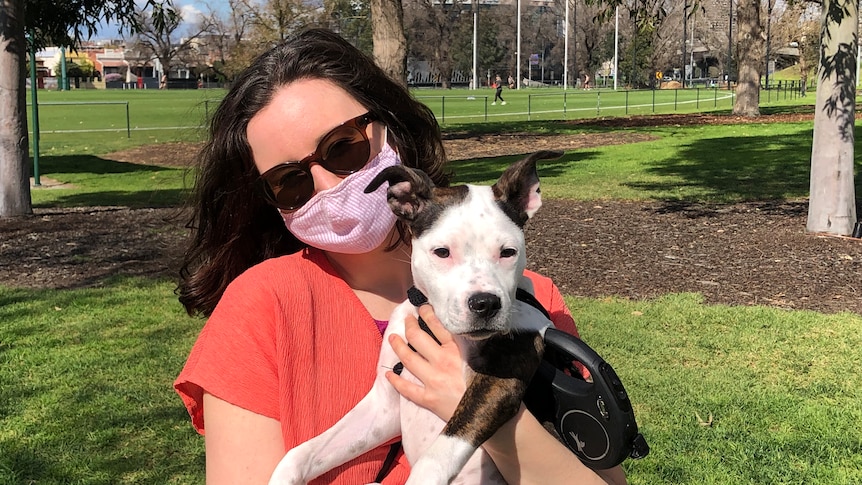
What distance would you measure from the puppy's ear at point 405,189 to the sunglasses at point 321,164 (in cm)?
15

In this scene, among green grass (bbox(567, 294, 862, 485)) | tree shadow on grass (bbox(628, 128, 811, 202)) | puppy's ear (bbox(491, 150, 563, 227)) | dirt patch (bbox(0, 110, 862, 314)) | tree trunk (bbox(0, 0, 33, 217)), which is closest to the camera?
puppy's ear (bbox(491, 150, 563, 227))

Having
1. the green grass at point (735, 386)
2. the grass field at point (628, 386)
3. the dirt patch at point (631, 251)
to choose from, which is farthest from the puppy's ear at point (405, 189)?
the dirt patch at point (631, 251)

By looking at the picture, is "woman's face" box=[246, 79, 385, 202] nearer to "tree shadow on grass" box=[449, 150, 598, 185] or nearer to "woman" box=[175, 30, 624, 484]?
"woman" box=[175, 30, 624, 484]

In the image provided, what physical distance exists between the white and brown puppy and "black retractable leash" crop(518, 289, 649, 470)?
8cm

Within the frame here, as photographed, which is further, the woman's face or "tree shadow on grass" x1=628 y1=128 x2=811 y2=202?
"tree shadow on grass" x1=628 y1=128 x2=811 y2=202

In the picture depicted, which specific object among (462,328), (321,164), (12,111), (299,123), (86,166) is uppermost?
(12,111)

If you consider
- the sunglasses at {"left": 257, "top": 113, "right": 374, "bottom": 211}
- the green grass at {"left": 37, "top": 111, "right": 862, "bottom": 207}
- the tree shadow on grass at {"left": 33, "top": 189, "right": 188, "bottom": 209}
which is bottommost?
the tree shadow on grass at {"left": 33, "top": 189, "right": 188, "bottom": 209}

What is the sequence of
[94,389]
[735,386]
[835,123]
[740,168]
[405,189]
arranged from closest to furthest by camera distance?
[405,189] < [735,386] < [94,389] < [835,123] < [740,168]

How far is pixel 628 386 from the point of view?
5.96 m

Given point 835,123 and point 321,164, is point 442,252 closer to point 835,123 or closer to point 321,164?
point 321,164

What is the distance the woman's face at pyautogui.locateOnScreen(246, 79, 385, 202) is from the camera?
8.59ft

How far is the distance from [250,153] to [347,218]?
446 mm

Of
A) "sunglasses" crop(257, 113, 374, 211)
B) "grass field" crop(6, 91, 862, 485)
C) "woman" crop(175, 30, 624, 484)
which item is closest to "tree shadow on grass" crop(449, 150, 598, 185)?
"grass field" crop(6, 91, 862, 485)

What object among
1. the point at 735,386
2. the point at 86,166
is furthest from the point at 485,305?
the point at 86,166
